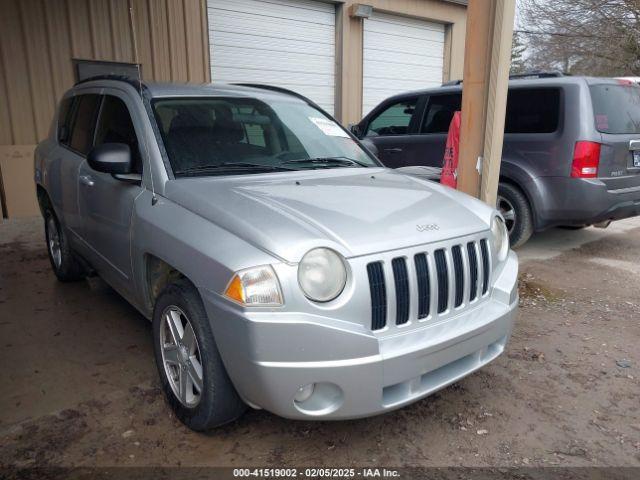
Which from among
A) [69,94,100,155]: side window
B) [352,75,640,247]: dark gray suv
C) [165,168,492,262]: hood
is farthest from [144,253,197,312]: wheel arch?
[352,75,640,247]: dark gray suv

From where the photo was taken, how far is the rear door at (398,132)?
6.82m

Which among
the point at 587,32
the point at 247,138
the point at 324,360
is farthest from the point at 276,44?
the point at 587,32

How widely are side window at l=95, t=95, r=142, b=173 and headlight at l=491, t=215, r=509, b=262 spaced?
2.07 m

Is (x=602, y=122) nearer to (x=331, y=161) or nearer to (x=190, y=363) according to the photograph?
(x=331, y=161)

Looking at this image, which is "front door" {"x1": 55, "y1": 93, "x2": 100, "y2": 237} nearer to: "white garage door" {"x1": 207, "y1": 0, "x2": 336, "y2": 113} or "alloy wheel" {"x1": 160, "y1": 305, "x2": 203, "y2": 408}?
"alloy wheel" {"x1": 160, "y1": 305, "x2": 203, "y2": 408}

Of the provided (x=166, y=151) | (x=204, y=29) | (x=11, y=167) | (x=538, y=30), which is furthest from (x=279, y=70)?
(x=538, y=30)

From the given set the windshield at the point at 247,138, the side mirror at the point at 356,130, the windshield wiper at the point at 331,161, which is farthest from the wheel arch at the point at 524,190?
the windshield wiper at the point at 331,161

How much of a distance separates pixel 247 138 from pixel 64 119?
227cm

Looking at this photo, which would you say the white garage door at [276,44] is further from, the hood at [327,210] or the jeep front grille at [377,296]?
the jeep front grille at [377,296]

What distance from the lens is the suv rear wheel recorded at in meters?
5.68

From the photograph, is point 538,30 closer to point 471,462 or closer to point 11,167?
point 11,167

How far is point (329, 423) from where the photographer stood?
269 centimetres

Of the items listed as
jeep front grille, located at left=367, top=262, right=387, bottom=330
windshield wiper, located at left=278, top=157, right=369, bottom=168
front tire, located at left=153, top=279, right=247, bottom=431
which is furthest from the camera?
windshield wiper, located at left=278, top=157, right=369, bottom=168

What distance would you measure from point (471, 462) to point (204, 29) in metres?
8.22
